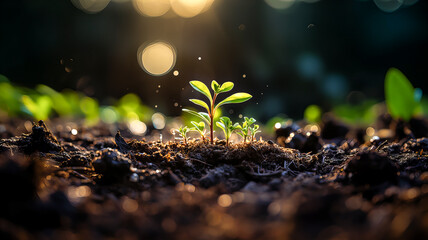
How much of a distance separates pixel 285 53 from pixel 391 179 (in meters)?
7.35

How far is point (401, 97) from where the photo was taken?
287cm

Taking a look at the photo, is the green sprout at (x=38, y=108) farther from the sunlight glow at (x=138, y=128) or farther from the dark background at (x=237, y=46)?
the dark background at (x=237, y=46)

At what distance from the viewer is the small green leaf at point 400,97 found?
2.85 m

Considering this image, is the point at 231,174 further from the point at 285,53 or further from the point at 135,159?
the point at 285,53

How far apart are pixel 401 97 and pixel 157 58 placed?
589 cm

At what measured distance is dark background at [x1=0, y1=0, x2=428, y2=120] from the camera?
7.72m

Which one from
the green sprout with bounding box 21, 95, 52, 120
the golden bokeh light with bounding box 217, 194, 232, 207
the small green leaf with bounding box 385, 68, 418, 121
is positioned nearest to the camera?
the golden bokeh light with bounding box 217, 194, 232, 207

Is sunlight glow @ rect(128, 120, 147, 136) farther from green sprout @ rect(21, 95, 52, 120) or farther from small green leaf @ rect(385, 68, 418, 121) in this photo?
small green leaf @ rect(385, 68, 418, 121)

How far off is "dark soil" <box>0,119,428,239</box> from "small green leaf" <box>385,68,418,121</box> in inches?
49.7

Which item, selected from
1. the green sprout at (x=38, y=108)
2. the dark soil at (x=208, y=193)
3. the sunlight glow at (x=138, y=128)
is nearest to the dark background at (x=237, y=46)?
the sunlight glow at (x=138, y=128)

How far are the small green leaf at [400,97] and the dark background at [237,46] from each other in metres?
4.54

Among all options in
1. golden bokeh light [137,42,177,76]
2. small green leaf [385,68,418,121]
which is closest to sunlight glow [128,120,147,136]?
small green leaf [385,68,418,121]

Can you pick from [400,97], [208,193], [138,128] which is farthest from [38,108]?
[400,97]

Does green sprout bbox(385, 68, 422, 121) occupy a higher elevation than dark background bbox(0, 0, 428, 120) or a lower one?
lower
